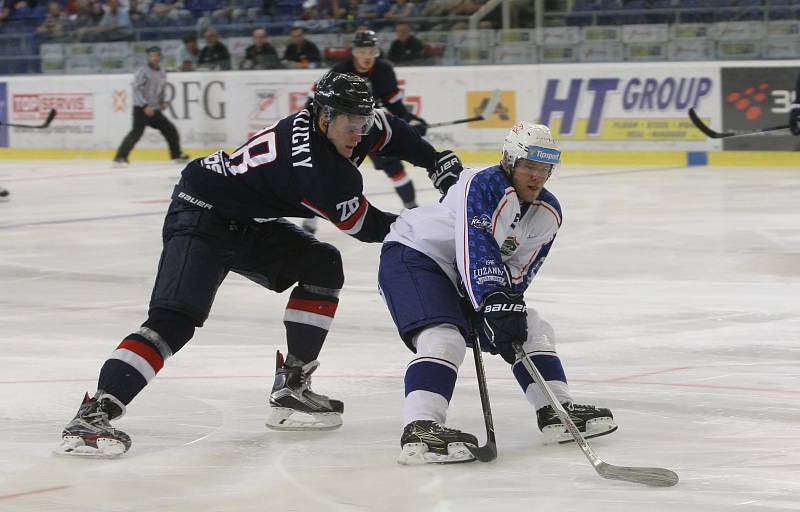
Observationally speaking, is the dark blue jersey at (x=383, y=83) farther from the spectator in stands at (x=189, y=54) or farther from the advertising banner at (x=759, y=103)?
the spectator in stands at (x=189, y=54)

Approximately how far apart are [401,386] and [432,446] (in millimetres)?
1071

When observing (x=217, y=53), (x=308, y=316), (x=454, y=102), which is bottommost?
(x=454, y=102)

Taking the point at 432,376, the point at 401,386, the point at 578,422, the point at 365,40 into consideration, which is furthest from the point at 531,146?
the point at 365,40

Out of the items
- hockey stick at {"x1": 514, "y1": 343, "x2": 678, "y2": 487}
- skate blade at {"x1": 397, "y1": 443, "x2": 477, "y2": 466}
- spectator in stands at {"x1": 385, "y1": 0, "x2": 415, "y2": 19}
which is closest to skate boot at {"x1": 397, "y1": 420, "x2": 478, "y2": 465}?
skate blade at {"x1": 397, "y1": 443, "x2": 477, "y2": 466}

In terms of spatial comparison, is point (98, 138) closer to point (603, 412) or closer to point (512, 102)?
point (512, 102)

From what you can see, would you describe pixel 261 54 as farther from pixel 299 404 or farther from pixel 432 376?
pixel 432 376

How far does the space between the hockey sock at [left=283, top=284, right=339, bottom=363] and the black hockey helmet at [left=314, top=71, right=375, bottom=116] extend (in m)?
0.64

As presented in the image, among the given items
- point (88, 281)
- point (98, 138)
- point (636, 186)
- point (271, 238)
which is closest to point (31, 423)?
point (271, 238)

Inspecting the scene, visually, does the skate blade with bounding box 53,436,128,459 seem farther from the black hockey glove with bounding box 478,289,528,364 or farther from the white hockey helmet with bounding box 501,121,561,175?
the white hockey helmet with bounding box 501,121,561,175

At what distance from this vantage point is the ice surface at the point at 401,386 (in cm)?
333

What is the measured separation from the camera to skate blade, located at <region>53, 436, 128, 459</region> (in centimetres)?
369

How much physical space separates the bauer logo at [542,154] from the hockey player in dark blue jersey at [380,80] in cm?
530

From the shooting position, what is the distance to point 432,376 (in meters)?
3.61

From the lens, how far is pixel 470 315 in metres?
3.87
